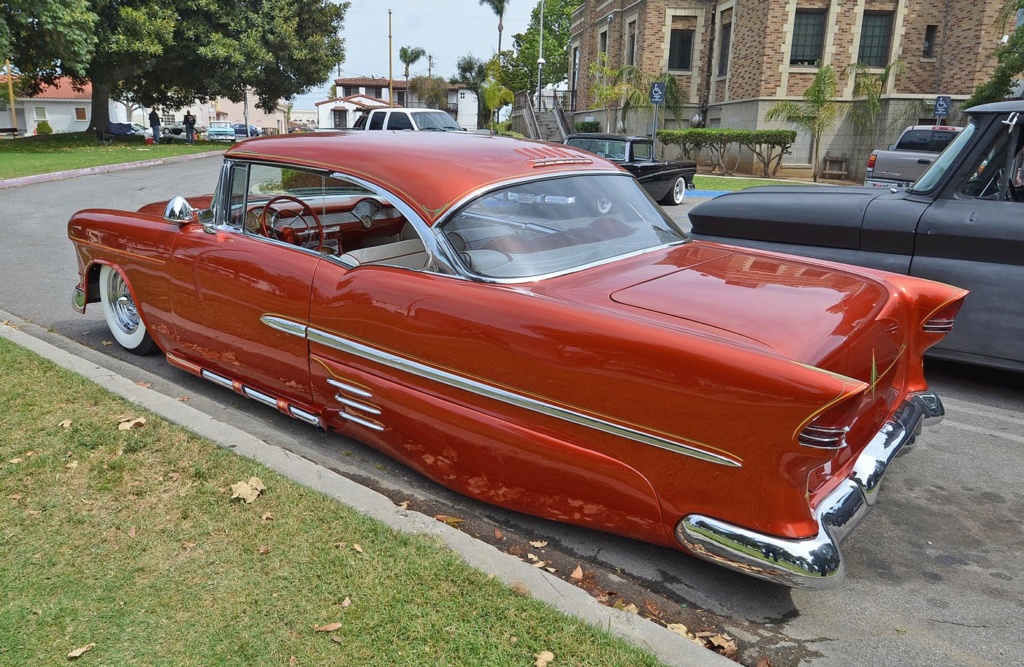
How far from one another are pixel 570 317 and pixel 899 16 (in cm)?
2732

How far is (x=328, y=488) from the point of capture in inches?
123

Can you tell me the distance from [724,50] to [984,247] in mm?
27190

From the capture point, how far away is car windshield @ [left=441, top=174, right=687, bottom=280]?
10.1 ft

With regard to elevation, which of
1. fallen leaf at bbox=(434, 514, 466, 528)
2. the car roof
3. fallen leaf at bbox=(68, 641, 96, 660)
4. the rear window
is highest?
the rear window

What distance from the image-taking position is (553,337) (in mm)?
2646

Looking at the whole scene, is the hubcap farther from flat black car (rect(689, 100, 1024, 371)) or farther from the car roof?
flat black car (rect(689, 100, 1024, 371))

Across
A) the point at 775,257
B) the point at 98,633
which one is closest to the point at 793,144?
the point at 775,257

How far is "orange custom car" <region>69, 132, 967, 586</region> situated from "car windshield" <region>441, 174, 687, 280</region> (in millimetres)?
11

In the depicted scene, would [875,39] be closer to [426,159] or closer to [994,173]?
[994,173]

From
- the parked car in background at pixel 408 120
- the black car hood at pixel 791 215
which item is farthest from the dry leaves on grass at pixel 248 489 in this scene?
the parked car in background at pixel 408 120

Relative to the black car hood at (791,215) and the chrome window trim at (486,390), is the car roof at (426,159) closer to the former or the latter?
the chrome window trim at (486,390)

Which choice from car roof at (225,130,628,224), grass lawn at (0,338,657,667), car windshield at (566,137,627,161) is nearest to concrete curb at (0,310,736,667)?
grass lawn at (0,338,657,667)

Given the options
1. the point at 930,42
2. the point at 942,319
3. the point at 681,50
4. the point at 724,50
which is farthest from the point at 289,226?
the point at 681,50

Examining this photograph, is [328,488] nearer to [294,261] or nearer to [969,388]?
[294,261]
